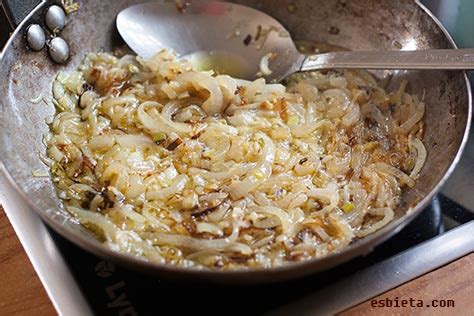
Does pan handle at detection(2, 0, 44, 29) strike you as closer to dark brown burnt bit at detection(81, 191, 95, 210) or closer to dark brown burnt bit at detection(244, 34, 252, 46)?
dark brown burnt bit at detection(81, 191, 95, 210)

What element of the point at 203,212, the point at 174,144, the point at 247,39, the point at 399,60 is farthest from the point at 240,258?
the point at 247,39

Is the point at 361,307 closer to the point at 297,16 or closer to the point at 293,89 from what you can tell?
the point at 293,89

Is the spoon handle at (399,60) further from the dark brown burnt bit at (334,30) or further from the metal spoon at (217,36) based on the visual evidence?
the dark brown burnt bit at (334,30)

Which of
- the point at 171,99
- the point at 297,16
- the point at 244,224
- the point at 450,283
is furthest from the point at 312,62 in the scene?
the point at 450,283

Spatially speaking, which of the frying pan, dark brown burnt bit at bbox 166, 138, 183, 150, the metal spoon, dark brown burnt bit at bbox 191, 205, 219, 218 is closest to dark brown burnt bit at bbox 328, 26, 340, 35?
the frying pan

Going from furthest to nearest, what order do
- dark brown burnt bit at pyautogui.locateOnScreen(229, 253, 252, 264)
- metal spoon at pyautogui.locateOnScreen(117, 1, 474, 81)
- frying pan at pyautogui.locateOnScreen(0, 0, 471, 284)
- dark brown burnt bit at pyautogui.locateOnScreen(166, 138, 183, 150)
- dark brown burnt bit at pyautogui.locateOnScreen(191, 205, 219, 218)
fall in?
1. metal spoon at pyautogui.locateOnScreen(117, 1, 474, 81)
2. dark brown burnt bit at pyautogui.locateOnScreen(166, 138, 183, 150)
3. dark brown burnt bit at pyautogui.locateOnScreen(191, 205, 219, 218)
4. dark brown burnt bit at pyautogui.locateOnScreen(229, 253, 252, 264)
5. frying pan at pyautogui.locateOnScreen(0, 0, 471, 284)

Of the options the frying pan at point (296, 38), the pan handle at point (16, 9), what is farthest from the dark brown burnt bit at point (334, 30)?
the pan handle at point (16, 9)

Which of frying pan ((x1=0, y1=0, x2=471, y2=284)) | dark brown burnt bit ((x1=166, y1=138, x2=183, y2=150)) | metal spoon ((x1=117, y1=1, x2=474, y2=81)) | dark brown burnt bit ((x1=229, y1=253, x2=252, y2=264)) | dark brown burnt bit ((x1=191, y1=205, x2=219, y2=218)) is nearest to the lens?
frying pan ((x1=0, y1=0, x2=471, y2=284))
